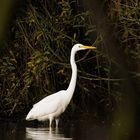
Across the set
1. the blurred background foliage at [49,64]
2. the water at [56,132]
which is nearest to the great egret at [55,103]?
the water at [56,132]

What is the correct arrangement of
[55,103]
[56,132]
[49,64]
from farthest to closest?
[49,64]
[55,103]
[56,132]

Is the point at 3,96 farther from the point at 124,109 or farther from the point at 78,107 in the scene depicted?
the point at 124,109

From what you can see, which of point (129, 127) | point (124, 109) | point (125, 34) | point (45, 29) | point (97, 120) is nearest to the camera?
point (129, 127)

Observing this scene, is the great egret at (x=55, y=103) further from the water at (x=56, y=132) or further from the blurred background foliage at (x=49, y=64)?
the blurred background foliage at (x=49, y=64)

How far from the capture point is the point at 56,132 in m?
8.25

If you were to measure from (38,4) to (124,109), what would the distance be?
777 centimetres

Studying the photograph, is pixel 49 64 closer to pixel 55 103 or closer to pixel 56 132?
pixel 55 103

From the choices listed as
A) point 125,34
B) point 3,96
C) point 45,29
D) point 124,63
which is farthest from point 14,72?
point 124,63

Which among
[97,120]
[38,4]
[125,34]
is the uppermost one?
[38,4]

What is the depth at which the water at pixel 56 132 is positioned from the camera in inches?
295

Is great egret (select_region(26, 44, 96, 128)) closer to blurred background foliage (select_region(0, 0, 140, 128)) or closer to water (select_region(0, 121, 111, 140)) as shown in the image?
water (select_region(0, 121, 111, 140))

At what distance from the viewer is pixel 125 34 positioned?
830 centimetres

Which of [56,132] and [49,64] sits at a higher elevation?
[49,64]

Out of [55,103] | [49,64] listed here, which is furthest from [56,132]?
[49,64]
